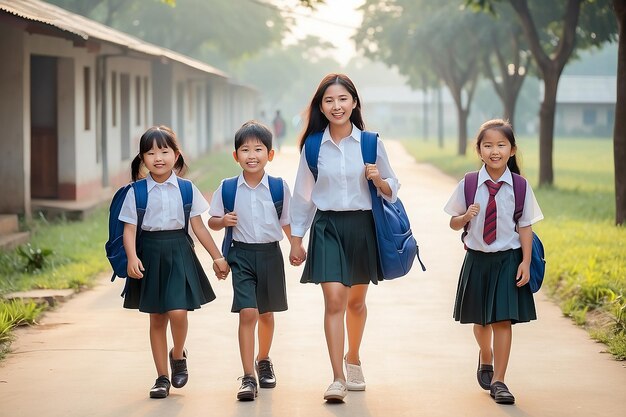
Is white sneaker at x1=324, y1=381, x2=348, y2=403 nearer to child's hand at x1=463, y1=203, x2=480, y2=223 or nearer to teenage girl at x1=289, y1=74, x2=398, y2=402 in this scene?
teenage girl at x1=289, y1=74, x2=398, y2=402

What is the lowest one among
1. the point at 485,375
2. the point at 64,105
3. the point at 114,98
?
the point at 485,375

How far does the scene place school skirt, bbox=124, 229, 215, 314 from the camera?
265 inches

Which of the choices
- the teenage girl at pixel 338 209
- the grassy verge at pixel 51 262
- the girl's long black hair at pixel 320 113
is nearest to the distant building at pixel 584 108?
the grassy verge at pixel 51 262

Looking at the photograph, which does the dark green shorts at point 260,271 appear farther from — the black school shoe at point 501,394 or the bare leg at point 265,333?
the black school shoe at point 501,394

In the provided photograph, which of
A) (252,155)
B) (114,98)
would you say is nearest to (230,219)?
(252,155)

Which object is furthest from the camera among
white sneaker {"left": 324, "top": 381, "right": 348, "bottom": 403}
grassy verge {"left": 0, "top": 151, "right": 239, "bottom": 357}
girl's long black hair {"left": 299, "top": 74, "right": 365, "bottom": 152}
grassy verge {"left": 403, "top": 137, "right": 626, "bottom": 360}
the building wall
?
the building wall

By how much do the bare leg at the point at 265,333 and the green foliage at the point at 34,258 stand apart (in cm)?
Result: 547

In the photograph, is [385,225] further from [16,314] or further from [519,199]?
[16,314]

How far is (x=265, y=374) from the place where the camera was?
7.04 metres

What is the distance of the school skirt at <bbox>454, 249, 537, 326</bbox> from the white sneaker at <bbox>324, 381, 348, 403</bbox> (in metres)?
0.79

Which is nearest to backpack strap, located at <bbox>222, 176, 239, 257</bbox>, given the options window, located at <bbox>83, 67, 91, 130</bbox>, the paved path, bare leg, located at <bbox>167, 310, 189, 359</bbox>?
bare leg, located at <bbox>167, 310, 189, 359</bbox>

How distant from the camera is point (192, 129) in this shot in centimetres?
3838

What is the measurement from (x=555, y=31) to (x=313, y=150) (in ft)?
80.9

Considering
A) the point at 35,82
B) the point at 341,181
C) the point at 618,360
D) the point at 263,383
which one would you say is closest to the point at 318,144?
the point at 341,181
